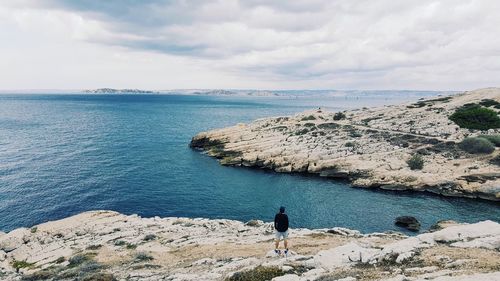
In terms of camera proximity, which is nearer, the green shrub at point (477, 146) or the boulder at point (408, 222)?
the boulder at point (408, 222)

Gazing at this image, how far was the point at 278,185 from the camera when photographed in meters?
66.1

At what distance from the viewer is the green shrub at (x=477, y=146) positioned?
2623 inches

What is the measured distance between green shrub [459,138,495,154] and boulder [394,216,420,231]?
31.1 m

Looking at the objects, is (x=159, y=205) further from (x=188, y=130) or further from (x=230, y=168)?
(x=188, y=130)

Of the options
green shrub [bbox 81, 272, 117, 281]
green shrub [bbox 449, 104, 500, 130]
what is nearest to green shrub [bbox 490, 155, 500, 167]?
green shrub [bbox 449, 104, 500, 130]

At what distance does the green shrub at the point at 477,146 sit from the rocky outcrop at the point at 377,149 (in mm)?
1275

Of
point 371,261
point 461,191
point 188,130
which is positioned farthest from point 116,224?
point 188,130

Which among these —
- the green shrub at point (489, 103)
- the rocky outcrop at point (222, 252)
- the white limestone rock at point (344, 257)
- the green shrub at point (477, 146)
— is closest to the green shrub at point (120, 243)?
the rocky outcrop at point (222, 252)

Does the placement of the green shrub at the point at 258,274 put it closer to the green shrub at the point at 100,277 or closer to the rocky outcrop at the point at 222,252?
the rocky outcrop at the point at 222,252

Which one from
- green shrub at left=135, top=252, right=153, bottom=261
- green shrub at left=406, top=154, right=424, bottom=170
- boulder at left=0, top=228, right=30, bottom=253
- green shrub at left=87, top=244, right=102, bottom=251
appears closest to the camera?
green shrub at left=135, top=252, right=153, bottom=261

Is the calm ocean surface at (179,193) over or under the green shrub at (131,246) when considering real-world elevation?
under

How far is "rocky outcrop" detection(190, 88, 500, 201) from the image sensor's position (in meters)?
61.6

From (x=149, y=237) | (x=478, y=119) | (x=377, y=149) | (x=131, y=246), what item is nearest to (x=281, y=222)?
(x=131, y=246)

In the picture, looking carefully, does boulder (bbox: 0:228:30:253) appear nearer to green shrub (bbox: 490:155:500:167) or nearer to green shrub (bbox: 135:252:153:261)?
green shrub (bbox: 135:252:153:261)
